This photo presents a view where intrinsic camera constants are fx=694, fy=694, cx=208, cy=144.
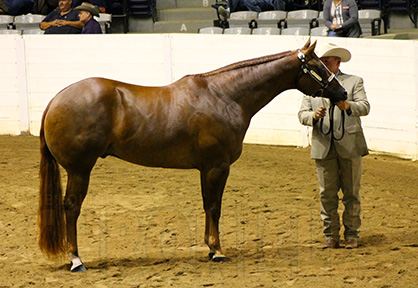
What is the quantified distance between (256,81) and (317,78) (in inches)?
20.6

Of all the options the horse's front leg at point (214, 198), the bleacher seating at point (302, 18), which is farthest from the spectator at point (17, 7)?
the horse's front leg at point (214, 198)

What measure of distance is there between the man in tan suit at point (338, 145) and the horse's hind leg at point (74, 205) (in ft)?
6.62

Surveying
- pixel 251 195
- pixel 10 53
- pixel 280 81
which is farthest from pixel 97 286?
pixel 10 53

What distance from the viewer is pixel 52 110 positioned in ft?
18.6

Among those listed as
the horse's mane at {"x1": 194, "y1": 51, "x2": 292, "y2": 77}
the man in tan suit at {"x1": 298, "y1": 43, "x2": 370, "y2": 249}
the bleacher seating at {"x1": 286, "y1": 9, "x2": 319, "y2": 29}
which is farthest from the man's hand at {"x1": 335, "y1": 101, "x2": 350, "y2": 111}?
the bleacher seating at {"x1": 286, "y1": 9, "x2": 319, "y2": 29}

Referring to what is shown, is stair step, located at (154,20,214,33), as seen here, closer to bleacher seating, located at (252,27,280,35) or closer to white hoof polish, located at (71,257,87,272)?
bleacher seating, located at (252,27,280,35)

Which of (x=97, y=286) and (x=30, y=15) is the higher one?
(x=30, y=15)

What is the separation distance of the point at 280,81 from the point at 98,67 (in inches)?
239

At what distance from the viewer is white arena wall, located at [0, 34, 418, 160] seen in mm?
9688

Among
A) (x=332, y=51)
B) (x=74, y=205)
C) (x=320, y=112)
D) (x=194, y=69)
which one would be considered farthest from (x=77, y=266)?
(x=194, y=69)

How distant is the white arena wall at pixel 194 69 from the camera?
9688mm

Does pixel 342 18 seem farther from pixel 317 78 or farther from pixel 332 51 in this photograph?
pixel 317 78

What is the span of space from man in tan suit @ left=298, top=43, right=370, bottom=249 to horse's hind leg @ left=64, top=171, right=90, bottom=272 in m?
2.02

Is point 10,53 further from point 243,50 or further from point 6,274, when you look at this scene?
point 6,274
